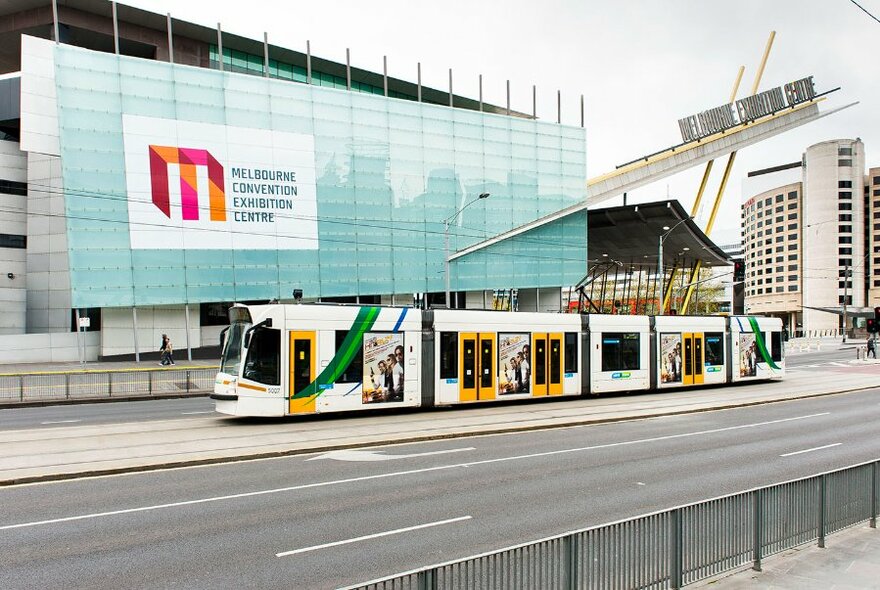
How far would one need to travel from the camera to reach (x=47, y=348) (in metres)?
39.2

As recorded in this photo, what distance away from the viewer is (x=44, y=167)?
43.9 m

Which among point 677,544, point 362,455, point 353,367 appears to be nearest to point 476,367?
point 353,367

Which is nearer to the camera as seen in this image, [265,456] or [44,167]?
[265,456]

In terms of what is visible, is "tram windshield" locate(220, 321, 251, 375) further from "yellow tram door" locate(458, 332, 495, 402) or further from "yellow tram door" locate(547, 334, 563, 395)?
"yellow tram door" locate(547, 334, 563, 395)

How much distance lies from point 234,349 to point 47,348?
2960cm

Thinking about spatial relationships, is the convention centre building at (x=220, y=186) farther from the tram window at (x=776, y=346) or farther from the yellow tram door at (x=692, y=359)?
the tram window at (x=776, y=346)

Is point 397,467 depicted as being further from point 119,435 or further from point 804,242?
point 804,242

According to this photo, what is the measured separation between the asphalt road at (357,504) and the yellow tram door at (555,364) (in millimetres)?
6273

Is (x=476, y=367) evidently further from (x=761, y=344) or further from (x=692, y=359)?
(x=761, y=344)

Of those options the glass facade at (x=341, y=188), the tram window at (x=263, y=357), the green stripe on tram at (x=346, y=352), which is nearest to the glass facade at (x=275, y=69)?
the glass facade at (x=341, y=188)

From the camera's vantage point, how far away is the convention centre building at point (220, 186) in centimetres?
3884

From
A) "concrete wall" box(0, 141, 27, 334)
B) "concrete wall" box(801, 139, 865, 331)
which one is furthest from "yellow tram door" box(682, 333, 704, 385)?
"concrete wall" box(801, 139, 865, 331)

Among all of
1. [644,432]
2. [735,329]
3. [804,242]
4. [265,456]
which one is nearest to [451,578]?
[265,456]

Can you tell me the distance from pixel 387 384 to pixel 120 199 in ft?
93.8
